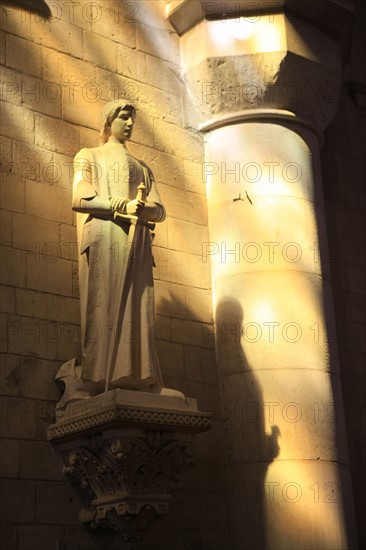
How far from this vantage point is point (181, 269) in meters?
6.29

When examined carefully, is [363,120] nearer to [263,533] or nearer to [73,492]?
[263,533]

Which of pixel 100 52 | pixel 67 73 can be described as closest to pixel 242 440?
pixel 67 73

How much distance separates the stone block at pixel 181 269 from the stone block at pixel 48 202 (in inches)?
29.1

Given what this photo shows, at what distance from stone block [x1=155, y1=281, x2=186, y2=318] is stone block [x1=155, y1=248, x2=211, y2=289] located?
0.16 feet

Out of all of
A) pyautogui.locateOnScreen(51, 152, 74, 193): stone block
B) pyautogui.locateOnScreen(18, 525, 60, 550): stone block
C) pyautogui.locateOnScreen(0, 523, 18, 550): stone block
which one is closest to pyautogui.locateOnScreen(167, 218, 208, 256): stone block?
pyautogui.locateOnScreen(51, 152, 74, 193): stone block

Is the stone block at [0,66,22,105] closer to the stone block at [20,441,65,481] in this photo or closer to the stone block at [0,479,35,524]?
the stone block at [20,441,65,481]

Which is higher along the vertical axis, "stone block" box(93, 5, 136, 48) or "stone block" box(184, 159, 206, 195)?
"stone block" box(93, 5, 136, 48)

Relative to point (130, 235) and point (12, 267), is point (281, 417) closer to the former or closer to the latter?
point (130, 235)

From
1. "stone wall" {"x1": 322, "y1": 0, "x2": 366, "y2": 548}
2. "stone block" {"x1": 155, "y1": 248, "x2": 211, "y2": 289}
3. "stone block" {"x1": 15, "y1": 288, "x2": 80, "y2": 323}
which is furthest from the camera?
"stone wall" {"x1": 322, "y1": 0, "x2": 366, "y2": 548}

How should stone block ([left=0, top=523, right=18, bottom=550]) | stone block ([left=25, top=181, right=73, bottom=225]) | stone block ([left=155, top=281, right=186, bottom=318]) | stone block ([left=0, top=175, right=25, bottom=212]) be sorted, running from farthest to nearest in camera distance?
stone block ([left=155, top=281, right=186, bottom=318]) < stone block ([left=25, top=181, right=73, bottom=225]) < stone block ([left=0, top=175, right=25, bottom=212]) < stone block ([left=0, top=523, right=18, bottom=550])

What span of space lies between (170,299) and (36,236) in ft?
3.44

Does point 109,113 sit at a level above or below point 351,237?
above

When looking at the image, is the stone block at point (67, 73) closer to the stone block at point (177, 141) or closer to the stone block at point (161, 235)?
the stone block at point (177, 141)

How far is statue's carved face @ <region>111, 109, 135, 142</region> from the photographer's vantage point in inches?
222
